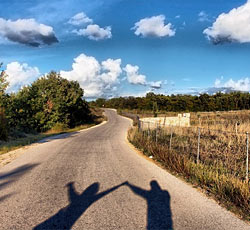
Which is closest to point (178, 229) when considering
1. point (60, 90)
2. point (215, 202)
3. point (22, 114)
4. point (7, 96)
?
point (215, 202)

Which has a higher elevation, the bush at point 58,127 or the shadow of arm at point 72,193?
the shadow of arm at point 72,193

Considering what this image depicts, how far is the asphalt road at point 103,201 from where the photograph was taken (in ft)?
13.9

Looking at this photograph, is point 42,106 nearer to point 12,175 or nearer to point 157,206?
point 12,175

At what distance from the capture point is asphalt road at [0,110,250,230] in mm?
4242

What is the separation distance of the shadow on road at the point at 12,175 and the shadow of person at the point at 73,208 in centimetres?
167

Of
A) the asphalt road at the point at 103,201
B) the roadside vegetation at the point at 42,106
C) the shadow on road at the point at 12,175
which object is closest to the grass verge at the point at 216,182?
the asphalt road at the point at 103,201

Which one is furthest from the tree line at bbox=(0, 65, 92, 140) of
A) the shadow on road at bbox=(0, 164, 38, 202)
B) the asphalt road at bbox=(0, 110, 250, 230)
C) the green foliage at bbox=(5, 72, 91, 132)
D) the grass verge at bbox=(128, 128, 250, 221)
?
the grass verge at bbox=(128, 128, 250, 221)

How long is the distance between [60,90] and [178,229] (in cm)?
3530

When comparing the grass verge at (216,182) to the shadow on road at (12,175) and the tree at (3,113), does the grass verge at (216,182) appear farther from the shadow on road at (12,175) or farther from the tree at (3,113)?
the tree at (3,113)

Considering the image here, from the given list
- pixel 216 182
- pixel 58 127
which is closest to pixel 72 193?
pixel 216 182

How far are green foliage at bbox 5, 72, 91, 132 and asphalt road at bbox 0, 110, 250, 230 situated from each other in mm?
21943

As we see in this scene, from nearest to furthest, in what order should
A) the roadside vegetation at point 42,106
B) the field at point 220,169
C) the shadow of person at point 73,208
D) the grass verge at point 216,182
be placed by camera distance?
1. the shadow of person at point 73,208
2. the grass verge at point 216,182
3. the field at point 220,169
4. the roadside vegetation at point 42,106

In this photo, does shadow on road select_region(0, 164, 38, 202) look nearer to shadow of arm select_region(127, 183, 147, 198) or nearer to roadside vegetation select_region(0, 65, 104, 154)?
shadow of arm select_region(127, 183, 147, 198)

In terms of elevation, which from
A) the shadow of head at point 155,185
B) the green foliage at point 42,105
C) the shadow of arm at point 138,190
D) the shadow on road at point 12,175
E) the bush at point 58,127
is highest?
the green foliage at point 42,105
